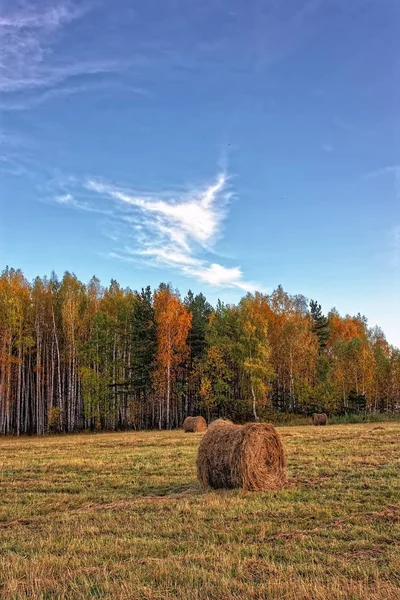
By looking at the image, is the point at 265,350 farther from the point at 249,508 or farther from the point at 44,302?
the point at 249,508

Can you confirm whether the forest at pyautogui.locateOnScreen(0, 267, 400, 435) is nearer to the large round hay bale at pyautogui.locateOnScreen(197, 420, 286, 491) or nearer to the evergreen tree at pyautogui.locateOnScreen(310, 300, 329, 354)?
the evergreen tree at pyautogui.locateOnScreen(310, 300, 329, 354)

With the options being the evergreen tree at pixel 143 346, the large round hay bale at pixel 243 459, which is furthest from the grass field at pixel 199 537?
the evergreen tree at pixel 143 346

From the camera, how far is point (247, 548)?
22.0 feet

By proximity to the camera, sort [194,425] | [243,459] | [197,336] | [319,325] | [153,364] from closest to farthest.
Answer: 1. [243,459]
2. [194,425]
3. [153,364]
4. [197,336]
5. [319,325]

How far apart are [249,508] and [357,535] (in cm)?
263

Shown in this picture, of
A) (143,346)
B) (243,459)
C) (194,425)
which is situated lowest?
(194,425)

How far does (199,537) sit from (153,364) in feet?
129

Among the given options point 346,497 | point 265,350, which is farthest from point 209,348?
point 346,497

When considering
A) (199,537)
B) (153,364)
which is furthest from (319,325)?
(199,537)

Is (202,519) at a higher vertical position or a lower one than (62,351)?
lower

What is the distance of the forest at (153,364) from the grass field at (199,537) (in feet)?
103

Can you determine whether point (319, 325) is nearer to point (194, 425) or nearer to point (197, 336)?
point (197, 336)

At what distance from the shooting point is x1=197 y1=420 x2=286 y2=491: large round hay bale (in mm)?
11453

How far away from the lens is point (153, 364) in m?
46.4
